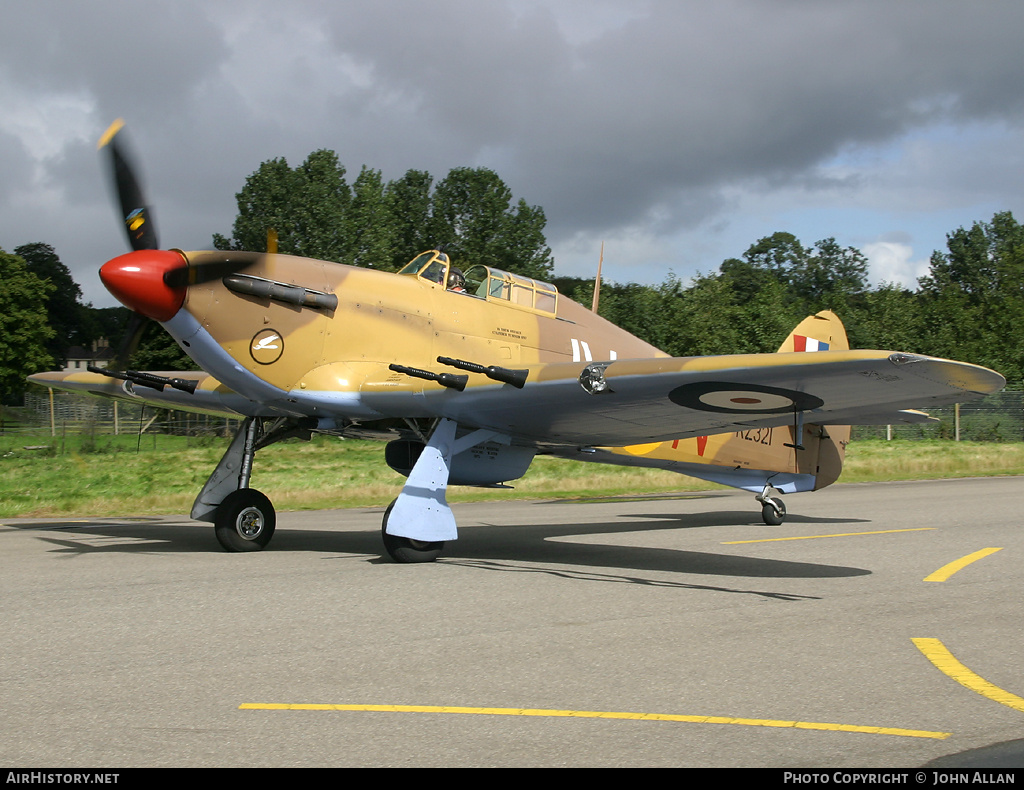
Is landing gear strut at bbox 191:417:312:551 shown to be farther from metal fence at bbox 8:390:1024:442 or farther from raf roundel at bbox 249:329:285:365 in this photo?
metal fence at bbox 8:390:1024:442

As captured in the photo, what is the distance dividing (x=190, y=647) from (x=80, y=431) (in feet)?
86.7

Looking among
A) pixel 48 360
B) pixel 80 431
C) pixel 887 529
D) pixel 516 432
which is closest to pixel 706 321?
pixel 80 431

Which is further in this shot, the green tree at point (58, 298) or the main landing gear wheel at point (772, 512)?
the green tree at point (58, 298)

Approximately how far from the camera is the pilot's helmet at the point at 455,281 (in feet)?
32.8

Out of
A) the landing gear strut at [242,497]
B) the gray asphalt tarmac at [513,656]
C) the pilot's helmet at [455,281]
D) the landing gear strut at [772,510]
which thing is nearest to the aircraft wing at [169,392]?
the landing gear strut at [242,497]

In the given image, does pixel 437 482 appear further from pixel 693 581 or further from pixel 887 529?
pixel 887 529

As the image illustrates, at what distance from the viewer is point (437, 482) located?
8.92 meters

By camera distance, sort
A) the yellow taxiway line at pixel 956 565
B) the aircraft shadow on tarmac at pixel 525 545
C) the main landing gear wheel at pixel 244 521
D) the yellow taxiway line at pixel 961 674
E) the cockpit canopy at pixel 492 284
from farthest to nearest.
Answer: the cockpit canopy at pixel 492 284
the main landing gear wheel at pixel 244 521
the aircraft shadow on tarmac at pixel 525 545
the yellow taxiway line at pixel 956 565
the yellow taxiway line at pixel 961 674

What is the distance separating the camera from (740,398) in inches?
320

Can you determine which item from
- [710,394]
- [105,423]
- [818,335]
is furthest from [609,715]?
[105,423]

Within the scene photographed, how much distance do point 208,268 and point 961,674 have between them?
23.2 feet

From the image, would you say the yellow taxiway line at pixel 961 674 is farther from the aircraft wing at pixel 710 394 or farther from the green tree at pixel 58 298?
the green tree at pixel 58 298

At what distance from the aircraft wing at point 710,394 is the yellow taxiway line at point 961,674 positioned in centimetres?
193

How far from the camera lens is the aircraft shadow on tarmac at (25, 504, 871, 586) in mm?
8594
